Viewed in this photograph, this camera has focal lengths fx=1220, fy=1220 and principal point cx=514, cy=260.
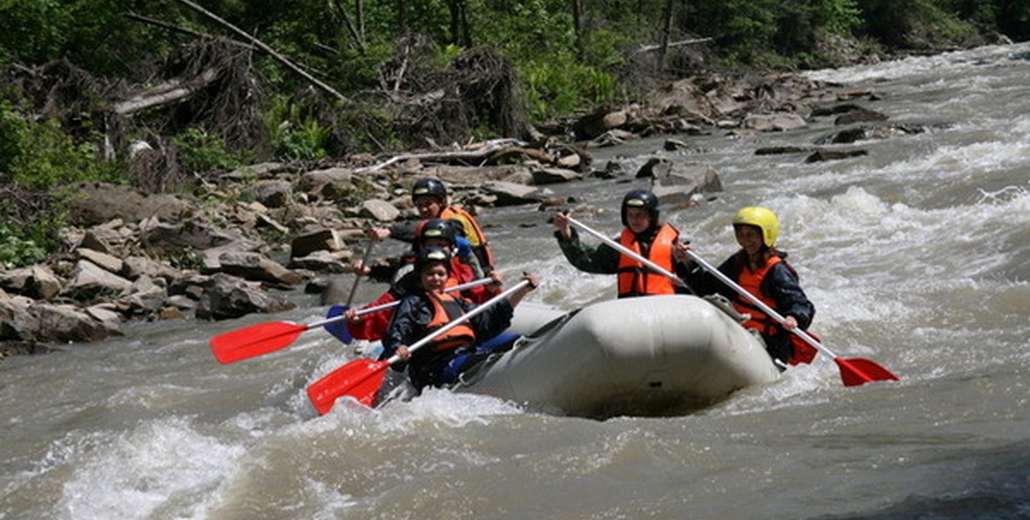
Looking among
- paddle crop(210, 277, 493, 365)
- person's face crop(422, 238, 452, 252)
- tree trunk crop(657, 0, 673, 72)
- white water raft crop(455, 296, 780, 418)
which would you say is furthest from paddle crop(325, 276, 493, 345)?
tree trunk crop(657, 0, 673, 72)

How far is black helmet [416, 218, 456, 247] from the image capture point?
6926 mm

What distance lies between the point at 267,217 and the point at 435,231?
23.4 feet

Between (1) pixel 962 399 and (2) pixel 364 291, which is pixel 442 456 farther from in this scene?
(2) pixel 364 291

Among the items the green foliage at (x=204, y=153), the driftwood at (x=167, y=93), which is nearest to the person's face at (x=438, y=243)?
the green foliage at (x=204, y=153)

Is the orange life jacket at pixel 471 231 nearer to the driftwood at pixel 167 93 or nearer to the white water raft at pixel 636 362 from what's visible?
the white water raft at pixel 636 362

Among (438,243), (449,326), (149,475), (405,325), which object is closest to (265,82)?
(438,243)

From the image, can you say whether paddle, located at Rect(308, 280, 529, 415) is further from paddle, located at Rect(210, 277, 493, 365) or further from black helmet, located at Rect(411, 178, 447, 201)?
black helmet, located at Rect(411, 178, 447, 201)

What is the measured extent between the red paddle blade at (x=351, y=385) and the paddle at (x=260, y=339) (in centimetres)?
65

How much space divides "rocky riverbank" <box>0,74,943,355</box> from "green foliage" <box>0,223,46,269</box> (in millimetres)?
174

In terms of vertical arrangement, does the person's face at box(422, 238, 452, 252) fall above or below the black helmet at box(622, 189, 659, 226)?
below

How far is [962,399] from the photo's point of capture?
5328 millimetres

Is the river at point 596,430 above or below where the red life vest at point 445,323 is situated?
below

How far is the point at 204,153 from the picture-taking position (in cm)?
1680

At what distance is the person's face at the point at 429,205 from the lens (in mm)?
7742
